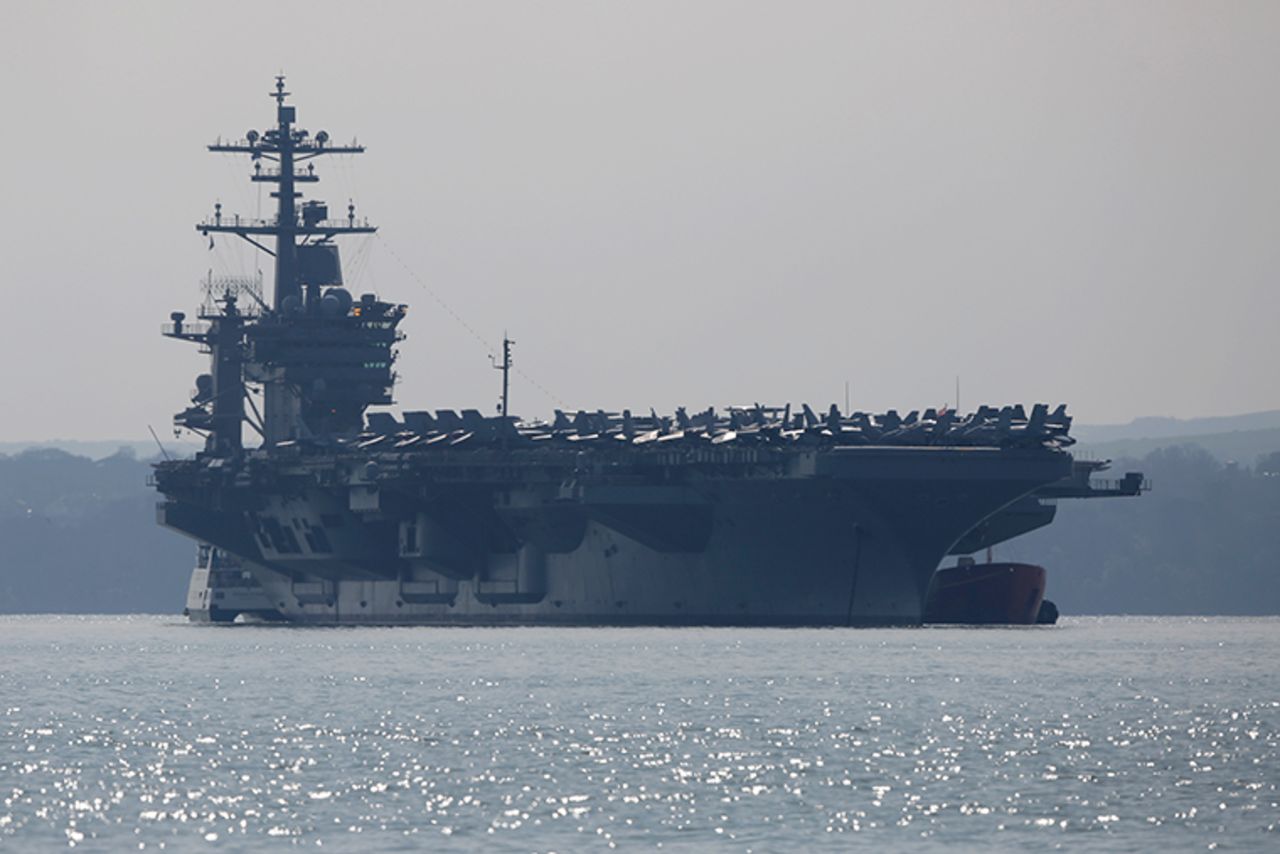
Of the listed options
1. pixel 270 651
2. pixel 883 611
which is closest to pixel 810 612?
pixel 883 611

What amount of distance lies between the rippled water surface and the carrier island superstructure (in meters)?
6.89

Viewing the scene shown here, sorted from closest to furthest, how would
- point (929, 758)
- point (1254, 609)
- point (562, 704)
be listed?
point (929, 758) < point (562, 704) < point (1254, 609)

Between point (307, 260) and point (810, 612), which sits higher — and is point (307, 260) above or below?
above

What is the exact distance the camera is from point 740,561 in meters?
80.5

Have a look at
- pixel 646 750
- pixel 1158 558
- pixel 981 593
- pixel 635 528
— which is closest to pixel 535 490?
pixel 635 528

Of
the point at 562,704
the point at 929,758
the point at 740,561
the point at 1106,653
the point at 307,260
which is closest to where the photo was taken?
the point at 929,758

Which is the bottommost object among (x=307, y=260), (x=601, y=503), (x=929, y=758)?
(x=929, y=758)

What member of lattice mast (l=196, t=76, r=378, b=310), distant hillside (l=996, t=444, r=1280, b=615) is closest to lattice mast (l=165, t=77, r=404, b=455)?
lattice mast (l=196, t=76, r=378, b=310)

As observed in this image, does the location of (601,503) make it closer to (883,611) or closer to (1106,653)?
(883,611)

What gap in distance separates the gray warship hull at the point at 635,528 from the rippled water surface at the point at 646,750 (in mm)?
6093

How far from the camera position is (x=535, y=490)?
83.0m

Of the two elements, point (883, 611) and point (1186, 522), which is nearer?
point (883, 611)

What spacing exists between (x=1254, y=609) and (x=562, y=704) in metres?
140

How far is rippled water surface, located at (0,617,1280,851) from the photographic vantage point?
3319cm
